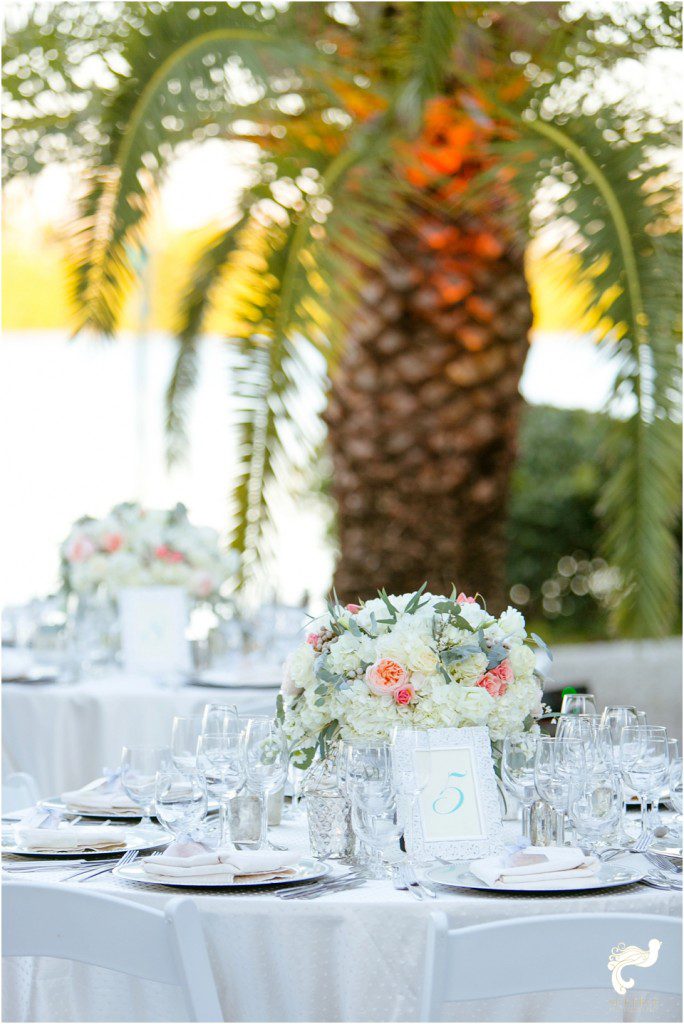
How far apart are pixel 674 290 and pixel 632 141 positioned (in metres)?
0.74

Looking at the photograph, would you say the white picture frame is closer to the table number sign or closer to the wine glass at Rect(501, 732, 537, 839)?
the wine glass at Rect(501, 732, 537, 839)

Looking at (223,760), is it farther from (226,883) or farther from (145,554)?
(145,554)

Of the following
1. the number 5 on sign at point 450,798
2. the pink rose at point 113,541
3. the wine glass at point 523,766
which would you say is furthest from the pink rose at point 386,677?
the pink rose at point 113,541

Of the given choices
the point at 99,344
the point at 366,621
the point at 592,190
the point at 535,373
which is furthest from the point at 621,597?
the point at 535,373

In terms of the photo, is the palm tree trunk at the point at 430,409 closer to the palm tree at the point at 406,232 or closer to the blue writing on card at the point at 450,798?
the palm tree at the point at 406,232

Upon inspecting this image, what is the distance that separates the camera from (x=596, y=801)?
256cm

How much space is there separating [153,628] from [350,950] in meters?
3.13

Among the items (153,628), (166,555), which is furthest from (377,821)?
(166,555)

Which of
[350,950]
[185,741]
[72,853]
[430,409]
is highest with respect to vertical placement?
[430,409]

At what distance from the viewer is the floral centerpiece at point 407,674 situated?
8.51ft

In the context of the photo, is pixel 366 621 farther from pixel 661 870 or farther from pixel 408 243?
pixel 408 243

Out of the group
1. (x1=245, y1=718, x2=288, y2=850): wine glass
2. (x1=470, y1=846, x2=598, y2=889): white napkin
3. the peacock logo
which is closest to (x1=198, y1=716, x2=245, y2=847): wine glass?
(x1=245, y1=718, x2=288, y2=850): wine glass

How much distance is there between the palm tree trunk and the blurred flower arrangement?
1.02 meters

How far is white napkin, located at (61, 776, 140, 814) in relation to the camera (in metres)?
2.98
